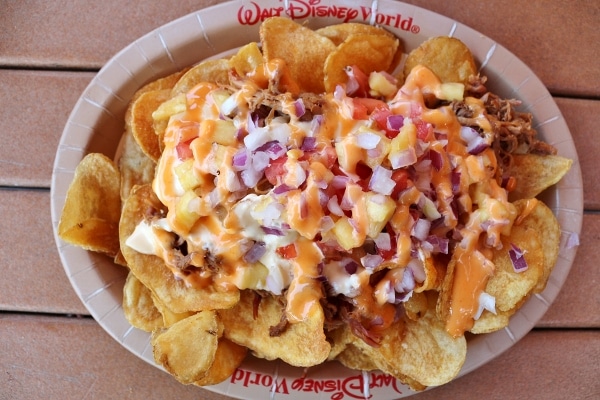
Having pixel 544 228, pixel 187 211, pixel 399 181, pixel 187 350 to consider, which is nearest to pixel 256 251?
pixel 187 211

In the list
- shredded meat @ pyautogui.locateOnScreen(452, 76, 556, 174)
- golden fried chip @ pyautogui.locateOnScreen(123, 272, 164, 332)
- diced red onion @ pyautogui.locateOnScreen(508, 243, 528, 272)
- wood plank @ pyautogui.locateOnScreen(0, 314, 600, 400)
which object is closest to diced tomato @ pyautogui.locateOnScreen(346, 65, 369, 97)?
shredded meat @ pyautogui.locateOnScreen(452, 76, 556, 174)

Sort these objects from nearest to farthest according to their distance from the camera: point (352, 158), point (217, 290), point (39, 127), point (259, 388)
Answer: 1. point (352, 158)
2. point (217, 290)
3. point (259, 388)
4. point (39, 127)

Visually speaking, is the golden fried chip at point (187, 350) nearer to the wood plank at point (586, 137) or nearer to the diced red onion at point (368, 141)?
the diced red onion at point (368, 141)

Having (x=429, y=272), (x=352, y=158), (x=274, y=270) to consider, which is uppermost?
(x=352, y=158)

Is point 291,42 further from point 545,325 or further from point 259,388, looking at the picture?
point 545,325

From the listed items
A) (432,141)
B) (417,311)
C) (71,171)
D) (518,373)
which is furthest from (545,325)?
(71,171)

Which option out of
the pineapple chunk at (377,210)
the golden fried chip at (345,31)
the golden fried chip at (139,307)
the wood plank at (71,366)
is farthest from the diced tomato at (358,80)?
the wood plank at (71,366)
